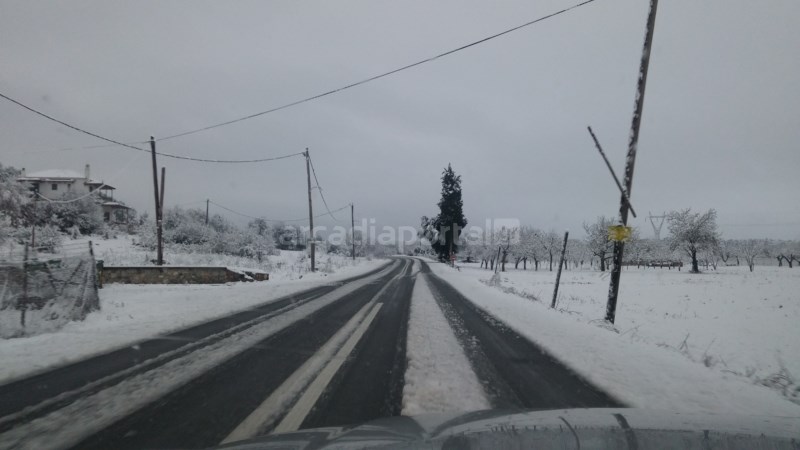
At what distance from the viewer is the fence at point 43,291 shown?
6301mm

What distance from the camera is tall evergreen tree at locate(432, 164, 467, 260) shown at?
51.2m

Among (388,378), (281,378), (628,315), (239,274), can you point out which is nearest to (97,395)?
(281,378)

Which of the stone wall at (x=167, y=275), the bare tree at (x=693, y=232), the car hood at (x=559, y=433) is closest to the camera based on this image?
the car hood at (x=559, y=433)

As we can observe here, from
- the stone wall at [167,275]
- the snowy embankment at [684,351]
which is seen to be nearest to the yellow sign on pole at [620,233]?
the snowy embankment at [684,351]

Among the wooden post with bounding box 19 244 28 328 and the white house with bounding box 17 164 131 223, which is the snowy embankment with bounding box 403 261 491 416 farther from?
the white house with bounding box 17 164 131 223

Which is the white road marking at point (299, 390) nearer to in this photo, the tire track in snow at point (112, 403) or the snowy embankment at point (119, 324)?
the tire track in snow at point (112, 403)

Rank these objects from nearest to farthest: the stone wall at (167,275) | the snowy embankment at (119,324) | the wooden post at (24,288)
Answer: the snowy embankment at (119,324)
the wooden post at (24,288)
the stone wall at (167,275)

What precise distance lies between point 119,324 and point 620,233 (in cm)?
1010

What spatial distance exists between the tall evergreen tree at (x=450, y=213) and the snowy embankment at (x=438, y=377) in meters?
45.0

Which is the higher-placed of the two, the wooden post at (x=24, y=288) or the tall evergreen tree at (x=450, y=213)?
the tall evergreen tree at (x=450, y=213)

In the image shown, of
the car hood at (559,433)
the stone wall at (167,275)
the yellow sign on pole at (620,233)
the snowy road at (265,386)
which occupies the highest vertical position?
the yellow sign on pole at (620,233)

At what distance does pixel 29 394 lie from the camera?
3295mm

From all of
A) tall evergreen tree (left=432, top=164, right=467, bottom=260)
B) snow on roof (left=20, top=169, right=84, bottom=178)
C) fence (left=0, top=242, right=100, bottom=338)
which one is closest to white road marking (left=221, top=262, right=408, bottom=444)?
fence (left=0, top=242, right=100, bottom=338)

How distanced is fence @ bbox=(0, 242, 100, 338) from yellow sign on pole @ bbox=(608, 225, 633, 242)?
35.3 feet
